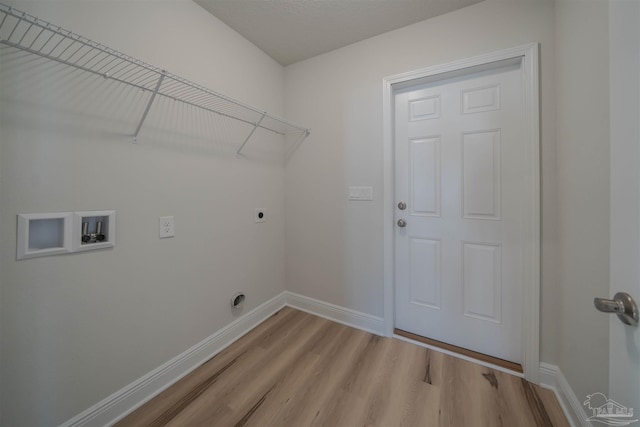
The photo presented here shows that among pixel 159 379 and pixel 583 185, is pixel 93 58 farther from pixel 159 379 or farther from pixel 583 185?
pixel 583 185

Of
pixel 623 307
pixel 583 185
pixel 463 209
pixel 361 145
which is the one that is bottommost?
pixel 623 307

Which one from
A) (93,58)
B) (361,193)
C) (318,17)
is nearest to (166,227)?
(93,58)

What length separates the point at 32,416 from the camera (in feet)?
3.07

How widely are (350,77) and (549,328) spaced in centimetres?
224

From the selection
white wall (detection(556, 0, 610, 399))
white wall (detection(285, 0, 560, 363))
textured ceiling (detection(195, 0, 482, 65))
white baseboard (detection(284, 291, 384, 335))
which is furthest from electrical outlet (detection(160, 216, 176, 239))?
white wall (detection(556, 0, 610, 399))

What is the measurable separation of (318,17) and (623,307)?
2.10 m

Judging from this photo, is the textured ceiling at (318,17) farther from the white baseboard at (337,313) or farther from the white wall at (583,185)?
the white baseboard at (337,313)

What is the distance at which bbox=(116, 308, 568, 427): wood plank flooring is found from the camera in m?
1.17

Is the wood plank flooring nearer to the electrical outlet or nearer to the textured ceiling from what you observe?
the electrical outlet

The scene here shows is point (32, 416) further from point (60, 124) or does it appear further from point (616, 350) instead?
point (616, 350)

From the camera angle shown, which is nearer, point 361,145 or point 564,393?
point 564,393

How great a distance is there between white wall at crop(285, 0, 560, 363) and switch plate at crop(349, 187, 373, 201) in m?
0.05

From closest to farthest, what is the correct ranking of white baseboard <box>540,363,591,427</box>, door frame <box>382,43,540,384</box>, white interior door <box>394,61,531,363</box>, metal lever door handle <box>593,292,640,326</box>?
metal lever door handle <box>593,292,640,326</box> < white baseboard <box>540,363,591,427</box> < door frame <box>382,43,540,384</box> < white interior door <box>394,61,531,363</box>

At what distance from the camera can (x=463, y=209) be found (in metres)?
1.62
